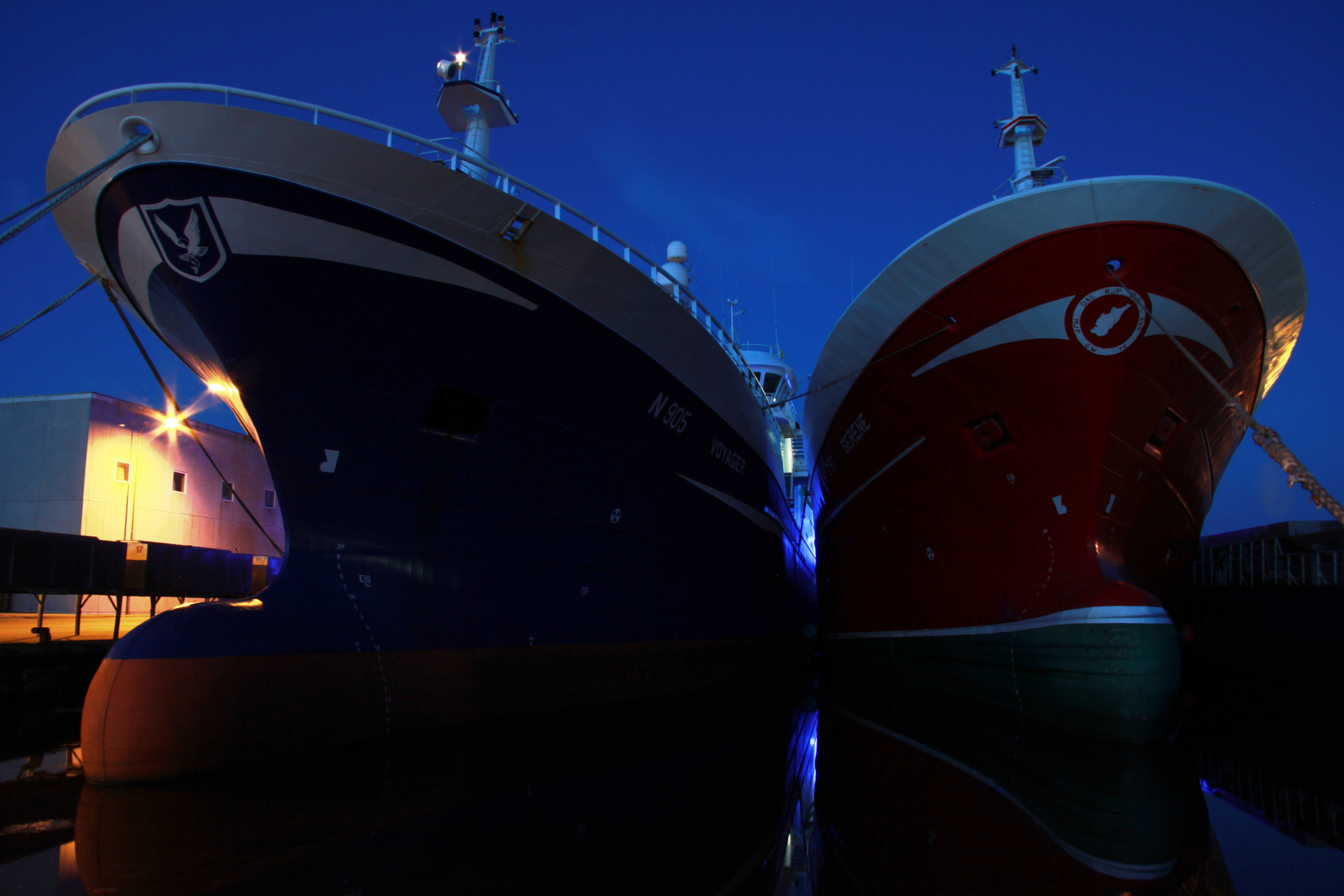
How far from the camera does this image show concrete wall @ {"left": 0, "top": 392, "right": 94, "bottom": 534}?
1723 centimetres

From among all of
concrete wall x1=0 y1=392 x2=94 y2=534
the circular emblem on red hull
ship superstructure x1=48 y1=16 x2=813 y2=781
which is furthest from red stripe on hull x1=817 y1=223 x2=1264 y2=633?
concrete wall x1=0 y1=392 x2=94 y2=534

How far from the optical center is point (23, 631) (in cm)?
1181

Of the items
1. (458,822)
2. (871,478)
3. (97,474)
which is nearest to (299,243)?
(458,822)

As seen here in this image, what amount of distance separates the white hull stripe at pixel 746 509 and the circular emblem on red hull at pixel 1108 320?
13.9ft

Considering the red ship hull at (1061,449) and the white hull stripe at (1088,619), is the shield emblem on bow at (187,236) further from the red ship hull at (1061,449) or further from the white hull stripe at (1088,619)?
the white hull stripe at (1088,619)

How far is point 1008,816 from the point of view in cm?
434

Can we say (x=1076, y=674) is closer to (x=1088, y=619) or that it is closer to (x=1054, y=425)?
(x=1088, y=619)

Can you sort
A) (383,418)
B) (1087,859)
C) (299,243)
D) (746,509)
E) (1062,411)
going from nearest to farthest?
(1087,859) → (299,243) → (383,418) → (1062,411) → (746,509)

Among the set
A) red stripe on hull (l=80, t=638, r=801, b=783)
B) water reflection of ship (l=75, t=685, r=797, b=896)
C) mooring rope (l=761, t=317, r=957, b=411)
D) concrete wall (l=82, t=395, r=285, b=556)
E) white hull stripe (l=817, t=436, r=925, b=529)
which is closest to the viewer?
water reflection of ship (l=75, t=685, r=797, b=896)

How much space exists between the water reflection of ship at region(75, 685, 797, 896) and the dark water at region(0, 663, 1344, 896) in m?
0.02

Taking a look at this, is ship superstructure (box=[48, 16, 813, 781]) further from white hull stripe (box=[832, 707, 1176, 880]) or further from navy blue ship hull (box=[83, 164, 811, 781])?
white hull stripe (box=[832, 707, 1176, 880])

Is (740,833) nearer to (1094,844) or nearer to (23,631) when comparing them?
(1094,844)

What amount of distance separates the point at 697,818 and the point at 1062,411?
5.61 metres

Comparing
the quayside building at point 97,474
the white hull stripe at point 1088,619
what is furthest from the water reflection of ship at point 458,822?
the quayside building at point 97,474
